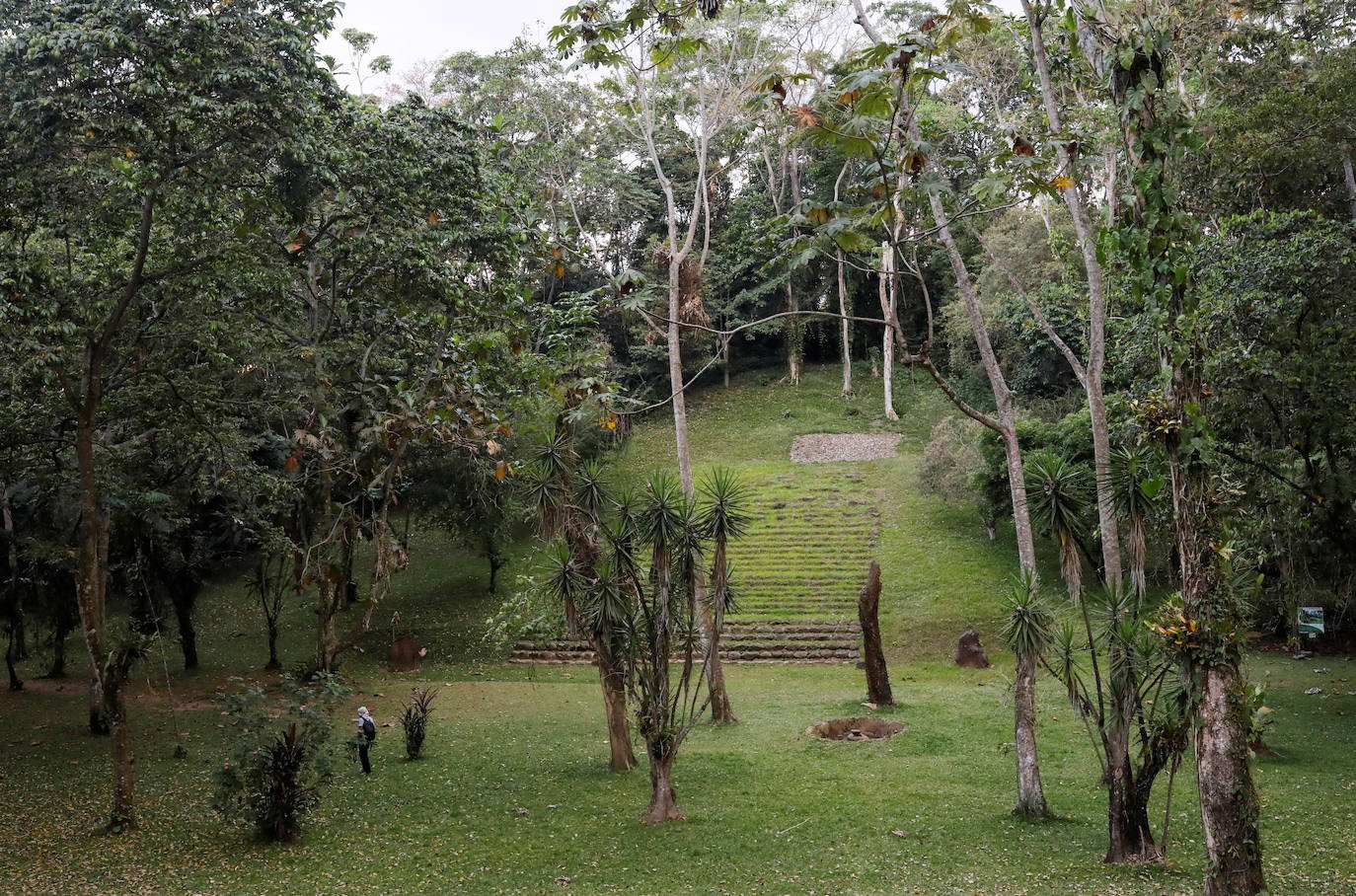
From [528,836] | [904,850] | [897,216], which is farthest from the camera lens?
[528,836]

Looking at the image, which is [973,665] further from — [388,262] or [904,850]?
[388,262]

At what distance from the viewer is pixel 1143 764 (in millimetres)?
8320

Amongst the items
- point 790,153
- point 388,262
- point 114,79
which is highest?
point 790,153

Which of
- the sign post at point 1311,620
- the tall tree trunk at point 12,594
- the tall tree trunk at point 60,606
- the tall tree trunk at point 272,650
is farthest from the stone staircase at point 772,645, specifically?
the tall tree trunk at point 12,594

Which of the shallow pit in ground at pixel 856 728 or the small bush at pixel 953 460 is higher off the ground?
the small bush at pixel 953 460

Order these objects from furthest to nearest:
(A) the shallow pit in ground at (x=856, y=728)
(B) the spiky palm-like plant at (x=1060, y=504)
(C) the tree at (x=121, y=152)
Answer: (A) the shallow pit in ground at (x=856, y=728)
(C) the tree at (x=121, y=152)
(B) the spiky palm-like plant at (x=1060, y=504)

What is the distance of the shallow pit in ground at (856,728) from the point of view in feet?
47.9

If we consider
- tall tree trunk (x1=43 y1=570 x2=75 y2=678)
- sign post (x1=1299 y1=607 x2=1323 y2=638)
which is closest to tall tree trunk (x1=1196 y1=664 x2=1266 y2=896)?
sign post (x1=1299 y1=607 x2=1323 y2=638)

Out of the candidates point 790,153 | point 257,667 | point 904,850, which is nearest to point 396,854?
point 904,850

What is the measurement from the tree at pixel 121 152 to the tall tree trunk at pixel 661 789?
17.5 ft

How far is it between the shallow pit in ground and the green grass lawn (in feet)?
0.97

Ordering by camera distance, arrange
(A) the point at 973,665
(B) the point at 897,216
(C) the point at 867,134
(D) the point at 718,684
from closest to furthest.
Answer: (C) the point at 867,134 → (B) the point at 897,216 → (D) the point at 718,684 → (A) the point at 973,665

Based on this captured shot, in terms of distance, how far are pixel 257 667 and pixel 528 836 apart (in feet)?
43.5

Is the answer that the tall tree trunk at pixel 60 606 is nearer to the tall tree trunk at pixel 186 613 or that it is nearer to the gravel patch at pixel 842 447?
the tall tree trunk at pixel 186 613
